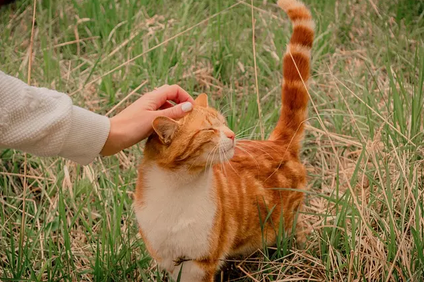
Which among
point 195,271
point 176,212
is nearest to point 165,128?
point 176,212

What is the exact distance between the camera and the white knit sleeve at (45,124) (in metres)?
1.59

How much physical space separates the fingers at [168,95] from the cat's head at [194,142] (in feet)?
0.34

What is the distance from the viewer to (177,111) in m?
1.83

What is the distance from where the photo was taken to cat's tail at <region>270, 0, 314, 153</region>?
220cm

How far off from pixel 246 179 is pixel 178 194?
0.38m

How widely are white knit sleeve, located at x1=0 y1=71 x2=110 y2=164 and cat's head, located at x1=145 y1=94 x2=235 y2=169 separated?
0.67ft

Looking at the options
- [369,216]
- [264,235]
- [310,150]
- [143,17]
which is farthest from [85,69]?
[369,216]

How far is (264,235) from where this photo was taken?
7.33ft

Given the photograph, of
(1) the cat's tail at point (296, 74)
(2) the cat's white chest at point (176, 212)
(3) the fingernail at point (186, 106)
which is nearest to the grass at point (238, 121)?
(1) the cat's tail at point (296, 74)

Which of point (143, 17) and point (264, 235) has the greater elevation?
point (143, 17)

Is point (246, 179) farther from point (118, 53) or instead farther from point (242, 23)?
point (242, 23)

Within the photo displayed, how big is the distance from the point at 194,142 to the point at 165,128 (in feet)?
0.38

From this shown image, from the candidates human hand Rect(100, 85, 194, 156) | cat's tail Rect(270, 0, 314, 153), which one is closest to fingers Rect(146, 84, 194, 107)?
human hand Rect(100, 85, 194, 156)

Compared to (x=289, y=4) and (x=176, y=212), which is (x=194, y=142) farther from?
(x=289, y=4)
